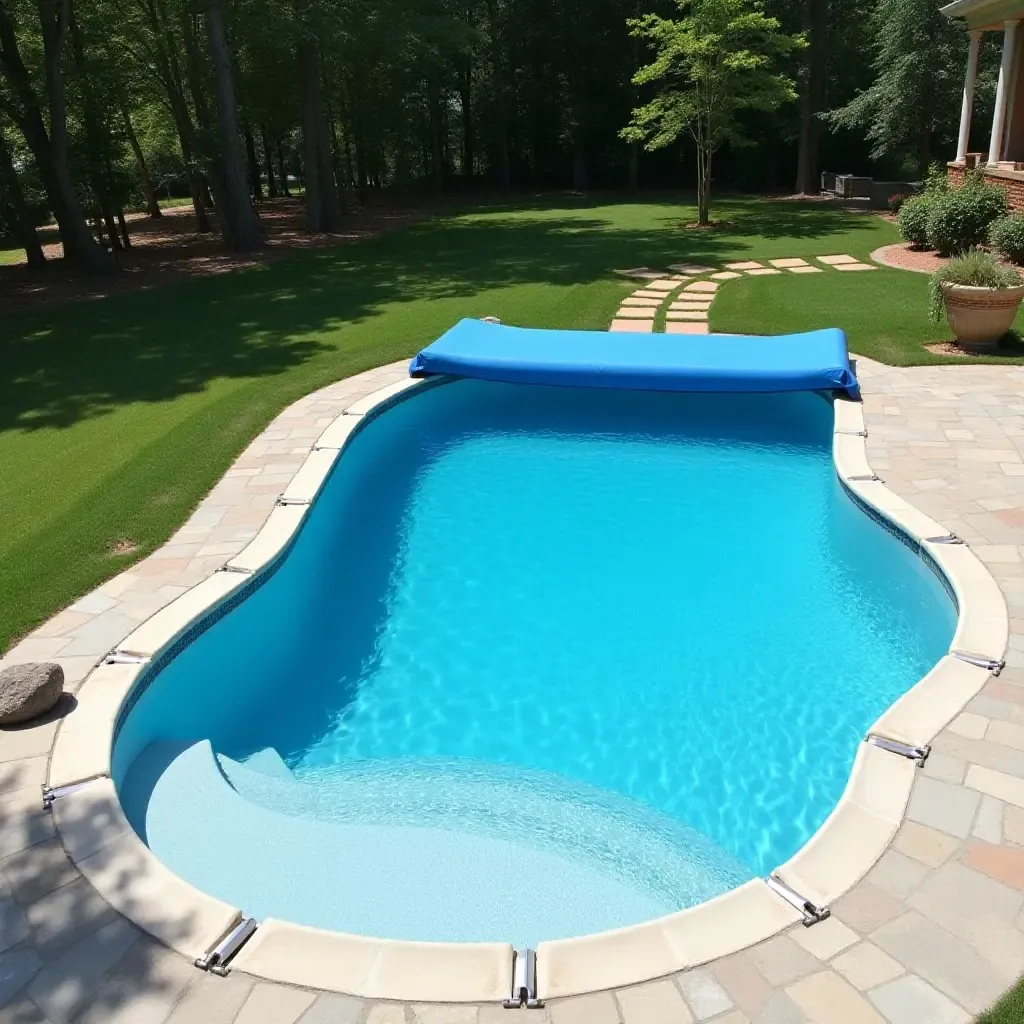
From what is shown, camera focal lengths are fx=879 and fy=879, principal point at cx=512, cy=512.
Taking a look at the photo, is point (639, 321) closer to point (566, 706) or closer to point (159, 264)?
point (566, 706)

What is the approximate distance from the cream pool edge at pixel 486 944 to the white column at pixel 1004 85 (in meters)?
16.8

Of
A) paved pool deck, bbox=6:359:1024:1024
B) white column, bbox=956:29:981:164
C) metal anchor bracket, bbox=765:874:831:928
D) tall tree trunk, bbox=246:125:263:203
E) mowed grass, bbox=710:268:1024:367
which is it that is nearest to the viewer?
paved pool deck, bbox=6:359:1024:1024

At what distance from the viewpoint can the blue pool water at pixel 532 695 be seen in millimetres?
4074

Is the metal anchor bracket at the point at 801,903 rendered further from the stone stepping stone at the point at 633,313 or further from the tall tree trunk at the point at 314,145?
the tall tree trunk at the point at 314,145

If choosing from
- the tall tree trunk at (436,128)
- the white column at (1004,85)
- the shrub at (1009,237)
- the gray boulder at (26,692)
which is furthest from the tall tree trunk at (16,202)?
the white column at (1004,85)

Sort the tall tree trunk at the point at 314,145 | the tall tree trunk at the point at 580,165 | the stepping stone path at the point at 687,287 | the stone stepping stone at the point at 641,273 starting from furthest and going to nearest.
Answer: the tall tree trunk at the point at 580,165 → the tall tree trunk at the point at 314,145 → the stone stepping stone at the point at 641,273 → the stepping stone path at the point at 687,287

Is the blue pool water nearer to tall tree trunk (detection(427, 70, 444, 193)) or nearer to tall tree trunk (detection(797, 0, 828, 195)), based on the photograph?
tall tree trunk (detection(797, 0, 828, 195))

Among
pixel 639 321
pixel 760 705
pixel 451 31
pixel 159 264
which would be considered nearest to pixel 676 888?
pixel 760 705

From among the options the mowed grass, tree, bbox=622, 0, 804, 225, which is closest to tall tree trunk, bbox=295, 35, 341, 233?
tree, bbox=622, 0, 804, 225

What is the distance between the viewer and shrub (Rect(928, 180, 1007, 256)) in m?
15.1

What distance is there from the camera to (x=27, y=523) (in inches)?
273

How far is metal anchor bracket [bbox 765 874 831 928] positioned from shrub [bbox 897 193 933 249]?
51.8 ft

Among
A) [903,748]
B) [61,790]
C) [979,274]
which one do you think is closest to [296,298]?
[979,274]

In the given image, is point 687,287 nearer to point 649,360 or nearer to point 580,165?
point 649,360
